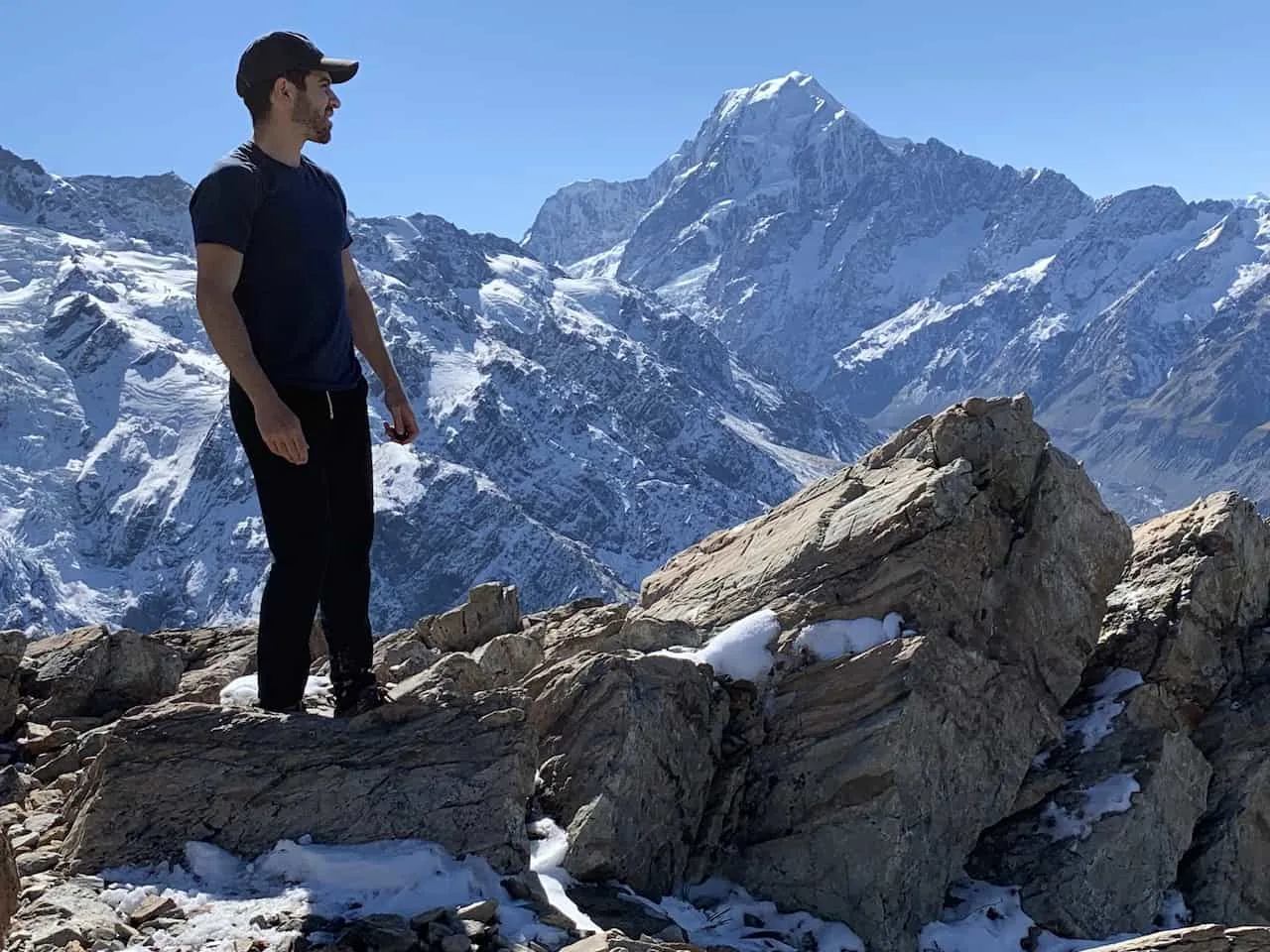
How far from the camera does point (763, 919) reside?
12.2 metres

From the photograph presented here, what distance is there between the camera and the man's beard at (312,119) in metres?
10.2

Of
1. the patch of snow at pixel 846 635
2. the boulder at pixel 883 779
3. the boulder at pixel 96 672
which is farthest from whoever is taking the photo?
the boulder at pixel 96 672

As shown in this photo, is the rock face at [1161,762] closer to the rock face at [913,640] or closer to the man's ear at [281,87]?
the rock face at [913,640]

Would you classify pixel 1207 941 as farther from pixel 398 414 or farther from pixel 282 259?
pixel 282 259

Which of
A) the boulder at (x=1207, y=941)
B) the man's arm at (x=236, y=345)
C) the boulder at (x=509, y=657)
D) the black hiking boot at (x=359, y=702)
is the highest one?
the man's arm at (x=236, y=345)

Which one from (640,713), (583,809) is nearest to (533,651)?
(640,713)

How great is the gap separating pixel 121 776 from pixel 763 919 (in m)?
5.83

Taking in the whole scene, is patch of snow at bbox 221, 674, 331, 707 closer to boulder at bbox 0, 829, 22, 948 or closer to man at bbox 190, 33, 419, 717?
man at bbox 190, 33, 419, 717

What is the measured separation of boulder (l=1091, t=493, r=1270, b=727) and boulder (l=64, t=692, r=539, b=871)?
9.15 meters

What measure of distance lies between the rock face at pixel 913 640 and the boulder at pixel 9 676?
7336 mm

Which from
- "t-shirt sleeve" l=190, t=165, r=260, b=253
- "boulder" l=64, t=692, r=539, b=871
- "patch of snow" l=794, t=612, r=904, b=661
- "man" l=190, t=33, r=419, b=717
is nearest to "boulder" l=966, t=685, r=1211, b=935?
"patch of snow" l=794, t=612, r=904, b=661

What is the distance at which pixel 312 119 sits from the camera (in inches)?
404

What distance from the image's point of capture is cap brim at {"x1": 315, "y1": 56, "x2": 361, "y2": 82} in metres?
10.1

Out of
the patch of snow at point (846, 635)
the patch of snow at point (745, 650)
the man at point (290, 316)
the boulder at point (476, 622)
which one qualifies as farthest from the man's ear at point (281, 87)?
the boulder at point (476, 622)
